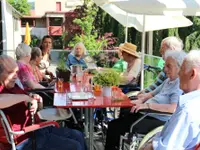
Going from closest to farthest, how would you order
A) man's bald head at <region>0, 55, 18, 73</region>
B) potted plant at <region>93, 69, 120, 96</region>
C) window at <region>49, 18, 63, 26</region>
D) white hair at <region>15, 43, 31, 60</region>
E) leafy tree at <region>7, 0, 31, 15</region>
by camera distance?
man's bald head at <region>0, 55, 18, 73</region> < potted plant at <region>93, 69, 120, 96</region> < white hair at <region>15, 43, 31, 60</region> < window at <region>49, 18, 63, 26</region> < leafy tree at <region>7, 0, 31, 15</region>

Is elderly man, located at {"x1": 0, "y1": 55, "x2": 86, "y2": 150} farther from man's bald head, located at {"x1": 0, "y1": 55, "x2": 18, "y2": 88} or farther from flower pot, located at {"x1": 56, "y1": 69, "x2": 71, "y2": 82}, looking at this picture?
flower pot, located at {"x1": 56, "y1": 69, "x2": 71, "y2": 82}

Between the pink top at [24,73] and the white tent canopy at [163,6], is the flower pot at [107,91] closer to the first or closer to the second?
the pink top at [24,73]

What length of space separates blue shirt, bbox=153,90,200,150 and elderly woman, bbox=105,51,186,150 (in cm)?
100

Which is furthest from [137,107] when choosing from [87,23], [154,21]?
[87,23]

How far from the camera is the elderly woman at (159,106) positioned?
261 cm

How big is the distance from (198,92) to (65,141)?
47.2 inches

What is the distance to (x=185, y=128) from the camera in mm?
1512

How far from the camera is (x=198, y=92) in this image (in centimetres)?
164

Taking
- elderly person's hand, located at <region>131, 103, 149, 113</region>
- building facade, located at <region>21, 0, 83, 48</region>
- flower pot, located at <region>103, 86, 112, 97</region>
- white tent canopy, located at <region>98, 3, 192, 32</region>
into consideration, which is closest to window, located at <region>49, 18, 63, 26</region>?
building facade, located at <region>21, 0, 83, 48</region>

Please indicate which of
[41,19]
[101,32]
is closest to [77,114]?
[101,32]

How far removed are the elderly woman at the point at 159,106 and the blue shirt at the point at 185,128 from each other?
1.00m

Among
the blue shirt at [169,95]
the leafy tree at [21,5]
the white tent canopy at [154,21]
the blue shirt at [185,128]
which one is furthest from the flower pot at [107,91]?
the leafy tree at [21,5]

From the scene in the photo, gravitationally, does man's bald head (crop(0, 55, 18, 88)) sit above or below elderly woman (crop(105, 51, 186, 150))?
above

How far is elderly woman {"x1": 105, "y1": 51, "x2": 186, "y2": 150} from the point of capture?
2.61 meters
